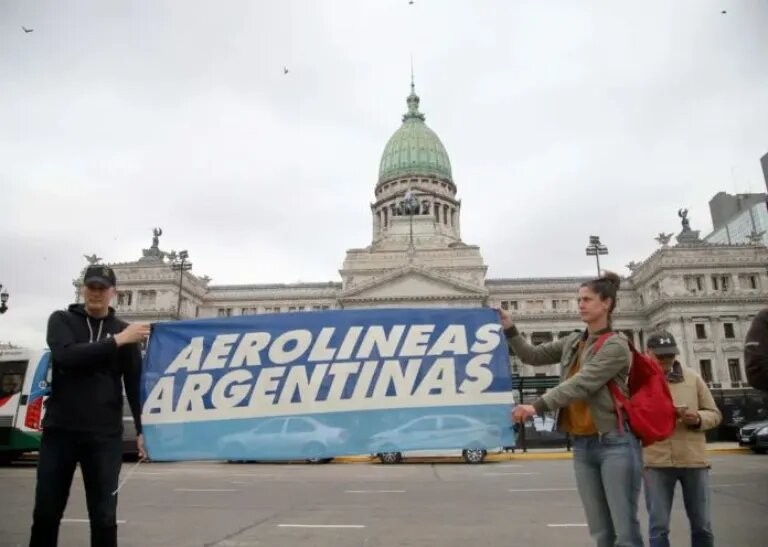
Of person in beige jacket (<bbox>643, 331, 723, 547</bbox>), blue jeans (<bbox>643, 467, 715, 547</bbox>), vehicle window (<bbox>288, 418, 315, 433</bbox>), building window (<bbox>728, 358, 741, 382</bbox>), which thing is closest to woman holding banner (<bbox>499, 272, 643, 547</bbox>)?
blue jeans (<bbox>643, 467, 715, 547</bbox>)

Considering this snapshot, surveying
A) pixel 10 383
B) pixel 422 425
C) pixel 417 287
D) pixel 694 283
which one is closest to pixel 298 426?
pixel 422 425

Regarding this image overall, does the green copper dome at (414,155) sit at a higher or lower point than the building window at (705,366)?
higher

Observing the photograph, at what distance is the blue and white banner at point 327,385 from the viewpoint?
5207 mm

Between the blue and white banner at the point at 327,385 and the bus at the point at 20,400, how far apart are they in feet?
54.4

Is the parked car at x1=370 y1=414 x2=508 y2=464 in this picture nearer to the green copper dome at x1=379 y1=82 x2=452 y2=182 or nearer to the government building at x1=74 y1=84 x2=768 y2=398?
the government building at x1=74 y1=84 x2=768 y2=398

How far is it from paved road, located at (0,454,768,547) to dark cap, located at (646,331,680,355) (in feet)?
8.96

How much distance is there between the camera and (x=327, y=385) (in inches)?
208

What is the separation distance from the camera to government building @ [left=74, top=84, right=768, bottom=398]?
5809 centimetres

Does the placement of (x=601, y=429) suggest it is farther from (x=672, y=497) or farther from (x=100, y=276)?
(x=100, y=276)

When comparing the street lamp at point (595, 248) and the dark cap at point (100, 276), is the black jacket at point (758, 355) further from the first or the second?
the street lamp at point (595, 248)

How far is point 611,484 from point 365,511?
619 cm

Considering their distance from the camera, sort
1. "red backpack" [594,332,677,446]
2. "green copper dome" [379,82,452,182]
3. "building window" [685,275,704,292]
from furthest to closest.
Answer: "green copper dome" [379,82,452,182], "building window" [685,275,704,292], "red backpack" [594,332,677,446]

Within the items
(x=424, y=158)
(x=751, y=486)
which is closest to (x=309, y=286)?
(x=424, y=158)

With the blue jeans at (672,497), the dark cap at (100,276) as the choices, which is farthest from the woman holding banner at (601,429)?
the dark cap at (100,276)
